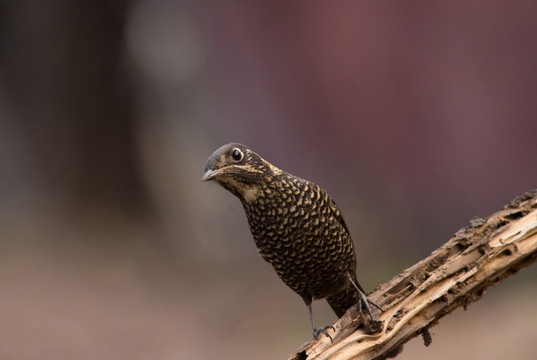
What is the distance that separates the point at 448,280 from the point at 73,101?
23.0 ft

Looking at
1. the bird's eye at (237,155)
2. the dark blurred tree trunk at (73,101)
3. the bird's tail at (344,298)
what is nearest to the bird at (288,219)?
the bird's eye at (237,155)

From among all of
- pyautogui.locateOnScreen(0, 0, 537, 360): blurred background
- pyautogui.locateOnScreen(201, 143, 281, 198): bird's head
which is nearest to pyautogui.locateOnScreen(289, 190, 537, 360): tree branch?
pyautogui.locateOnScreen(201, 143, 281, 198): bird's head

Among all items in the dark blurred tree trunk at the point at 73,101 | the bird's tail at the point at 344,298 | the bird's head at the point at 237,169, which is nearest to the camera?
the bird's head at the point at 237,169

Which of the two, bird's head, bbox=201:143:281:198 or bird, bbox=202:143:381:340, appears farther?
bird, bbox=202:143:381:340

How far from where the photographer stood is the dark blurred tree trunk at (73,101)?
8.34 metres

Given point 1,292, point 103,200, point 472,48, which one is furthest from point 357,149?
point 1,292

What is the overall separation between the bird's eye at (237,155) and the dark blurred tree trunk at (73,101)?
5.80 m

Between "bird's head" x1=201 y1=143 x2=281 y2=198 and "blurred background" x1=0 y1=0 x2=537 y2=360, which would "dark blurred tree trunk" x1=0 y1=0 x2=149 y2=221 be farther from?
"bird's head" x1=201 y1=143 x2=281 y2=198

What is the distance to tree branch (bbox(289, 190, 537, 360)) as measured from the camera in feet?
10.6

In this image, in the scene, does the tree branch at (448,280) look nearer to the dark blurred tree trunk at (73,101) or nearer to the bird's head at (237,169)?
the bird's head at (237,169)

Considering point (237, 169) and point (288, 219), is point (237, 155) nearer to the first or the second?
point (237, 169)

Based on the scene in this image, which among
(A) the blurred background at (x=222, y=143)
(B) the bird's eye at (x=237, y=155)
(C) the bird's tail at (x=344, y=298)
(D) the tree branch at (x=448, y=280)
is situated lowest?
(D) the tree branch at (x=448, y=280)

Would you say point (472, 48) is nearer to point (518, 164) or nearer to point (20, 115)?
point (518, 164)

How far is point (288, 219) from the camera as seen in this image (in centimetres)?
351
